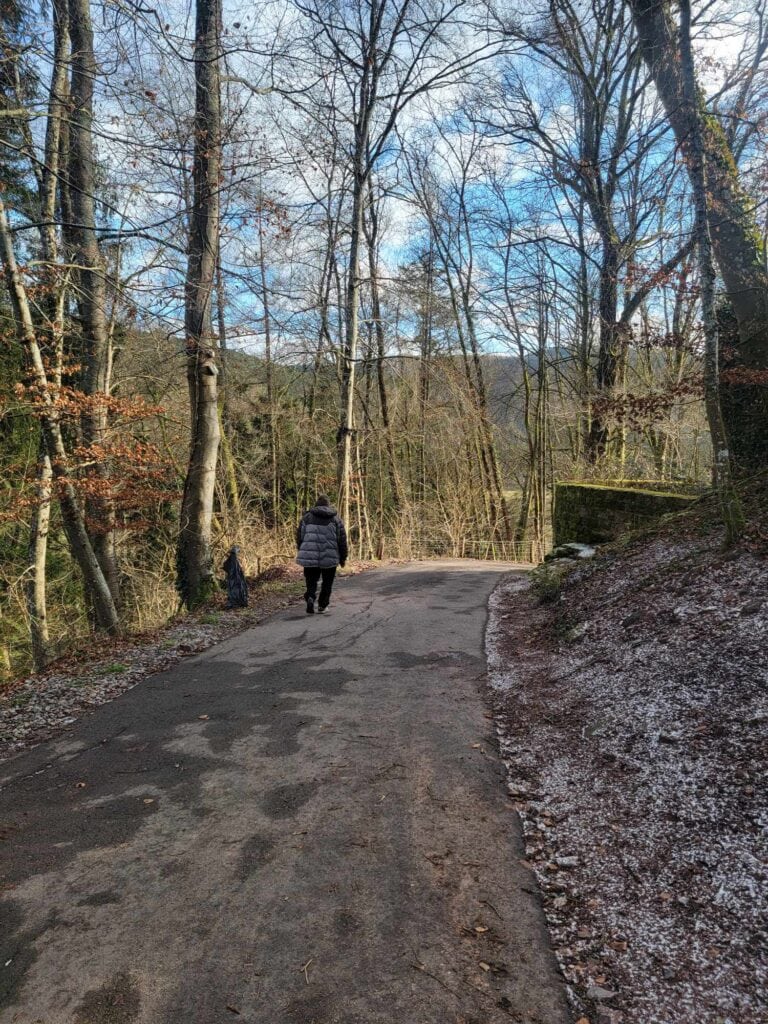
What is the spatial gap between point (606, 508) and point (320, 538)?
18.3 feet

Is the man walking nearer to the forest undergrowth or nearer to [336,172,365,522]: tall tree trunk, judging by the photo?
the forest undergrowth

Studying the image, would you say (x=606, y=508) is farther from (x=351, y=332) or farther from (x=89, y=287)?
(x=89, y=287)

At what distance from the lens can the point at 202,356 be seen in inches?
422

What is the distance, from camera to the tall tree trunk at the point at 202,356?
973 cm

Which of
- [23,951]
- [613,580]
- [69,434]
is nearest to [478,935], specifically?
[23,951]

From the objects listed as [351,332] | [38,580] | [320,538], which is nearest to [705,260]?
[320,538]

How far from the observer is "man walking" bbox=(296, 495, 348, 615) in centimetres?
897

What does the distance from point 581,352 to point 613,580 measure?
16.0 metres

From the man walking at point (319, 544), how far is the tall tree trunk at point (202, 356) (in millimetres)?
2699

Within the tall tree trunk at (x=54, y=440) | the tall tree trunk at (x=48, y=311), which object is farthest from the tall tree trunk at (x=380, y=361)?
the tall tree trunk at (x=54, y=440)

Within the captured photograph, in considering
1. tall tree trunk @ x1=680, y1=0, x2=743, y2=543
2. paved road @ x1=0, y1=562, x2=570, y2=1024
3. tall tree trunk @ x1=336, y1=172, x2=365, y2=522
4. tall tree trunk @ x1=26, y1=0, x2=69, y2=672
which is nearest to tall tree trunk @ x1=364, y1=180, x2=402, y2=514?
tall tree trunk @ x1=336, y1=172, x2=365, y2=522

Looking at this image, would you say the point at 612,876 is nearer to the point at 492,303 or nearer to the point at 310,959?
the point at 310,959

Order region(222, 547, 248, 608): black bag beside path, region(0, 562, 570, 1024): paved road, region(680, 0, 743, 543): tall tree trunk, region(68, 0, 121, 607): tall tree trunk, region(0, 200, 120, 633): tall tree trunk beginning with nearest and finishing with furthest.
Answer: region(0, 562, 570, 1024): paved road → region(680, 0, 743, 543): tall tree trunk → region(0, 200, 120, 633): tall tree trunk → region(68, 0, 121, 607): tall tree trunk → region(222, 547, 248, 608): black bag beside path

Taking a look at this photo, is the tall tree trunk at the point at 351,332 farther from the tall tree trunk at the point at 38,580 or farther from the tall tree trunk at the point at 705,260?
the tall tree trunk at the point at 705,260
